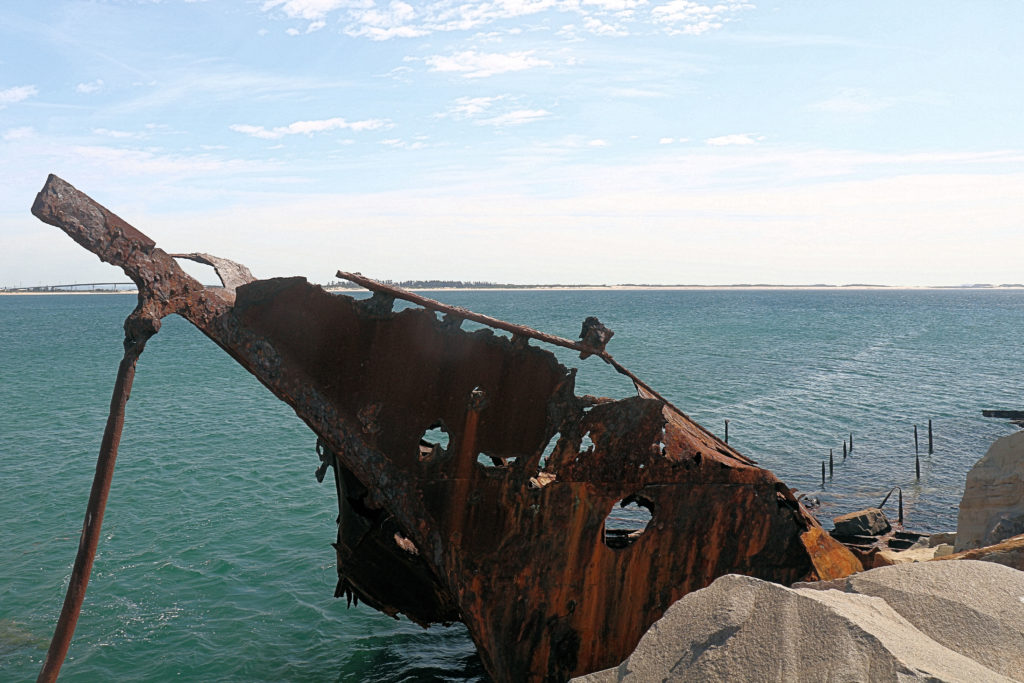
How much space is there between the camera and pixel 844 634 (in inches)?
154

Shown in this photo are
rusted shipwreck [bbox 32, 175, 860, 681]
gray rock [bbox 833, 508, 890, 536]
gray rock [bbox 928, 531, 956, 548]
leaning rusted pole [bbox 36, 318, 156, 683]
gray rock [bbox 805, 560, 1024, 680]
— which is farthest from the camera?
gray rock [bbox 833, 508, 890, 536]

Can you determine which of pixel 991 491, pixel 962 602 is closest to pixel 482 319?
pixel 962 602

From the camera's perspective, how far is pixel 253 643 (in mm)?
10391

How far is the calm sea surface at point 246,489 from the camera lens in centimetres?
1028

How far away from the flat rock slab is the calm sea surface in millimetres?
6075

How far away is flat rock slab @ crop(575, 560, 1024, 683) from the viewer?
380 centimetres

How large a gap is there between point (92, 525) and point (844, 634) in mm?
4781

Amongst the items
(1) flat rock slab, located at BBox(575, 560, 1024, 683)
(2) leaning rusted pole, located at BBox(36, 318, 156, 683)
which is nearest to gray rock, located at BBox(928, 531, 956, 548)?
(1) flat rock slab, located at BBox(575, 560, 1024, 683)

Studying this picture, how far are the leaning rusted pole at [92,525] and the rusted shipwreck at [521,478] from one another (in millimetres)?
688

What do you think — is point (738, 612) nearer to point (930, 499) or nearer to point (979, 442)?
point (930, 499)

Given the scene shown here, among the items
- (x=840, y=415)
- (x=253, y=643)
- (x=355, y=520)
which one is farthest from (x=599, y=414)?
(x=840, y=415)

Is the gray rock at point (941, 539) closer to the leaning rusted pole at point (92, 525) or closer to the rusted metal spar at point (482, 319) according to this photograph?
the rusted metal spar at point (482, 319)

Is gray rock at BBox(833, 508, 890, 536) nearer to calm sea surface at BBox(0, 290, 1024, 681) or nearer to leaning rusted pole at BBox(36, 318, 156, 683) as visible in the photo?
calm sea surface at BBox(0, 290, 1024, 681)

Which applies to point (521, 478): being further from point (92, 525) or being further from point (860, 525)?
point (860, 525)
